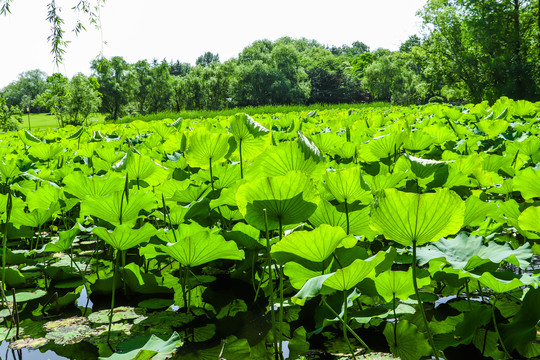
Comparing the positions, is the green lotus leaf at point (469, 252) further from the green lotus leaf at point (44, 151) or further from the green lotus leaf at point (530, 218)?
the green lotus leaf at point (44, 151)

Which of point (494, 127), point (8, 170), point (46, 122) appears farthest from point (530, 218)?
point (46, 122)

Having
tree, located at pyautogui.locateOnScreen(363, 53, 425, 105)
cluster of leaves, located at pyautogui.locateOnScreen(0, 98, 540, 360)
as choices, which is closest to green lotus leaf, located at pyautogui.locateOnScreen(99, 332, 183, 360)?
cluster of leaves, located at pyautogui.locateOnScreen(0, 98, 540, 360)

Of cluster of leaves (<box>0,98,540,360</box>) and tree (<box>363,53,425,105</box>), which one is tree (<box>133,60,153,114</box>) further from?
cluster of leaves (<box>0,98,540,360</box>)

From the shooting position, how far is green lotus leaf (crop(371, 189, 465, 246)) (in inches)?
21.4

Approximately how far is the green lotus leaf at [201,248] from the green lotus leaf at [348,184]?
243 mm

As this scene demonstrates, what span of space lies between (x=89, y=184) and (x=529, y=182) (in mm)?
1194

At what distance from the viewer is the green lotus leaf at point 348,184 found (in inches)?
31.9

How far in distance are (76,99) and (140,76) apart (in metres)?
20.3

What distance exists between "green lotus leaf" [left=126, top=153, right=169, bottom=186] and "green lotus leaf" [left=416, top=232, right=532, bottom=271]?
87cm

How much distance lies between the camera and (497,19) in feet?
58.3

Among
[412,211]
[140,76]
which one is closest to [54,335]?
[412,211]

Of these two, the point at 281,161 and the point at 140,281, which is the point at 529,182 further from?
the point at 140,281

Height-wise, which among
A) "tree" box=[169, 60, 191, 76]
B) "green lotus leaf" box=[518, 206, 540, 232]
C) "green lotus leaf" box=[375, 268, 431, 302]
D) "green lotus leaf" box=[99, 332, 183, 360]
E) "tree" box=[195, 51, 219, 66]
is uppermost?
"tree" box=[195, 51, 219, 66]

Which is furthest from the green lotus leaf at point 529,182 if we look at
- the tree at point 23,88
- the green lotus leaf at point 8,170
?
the tree at point 23,88
